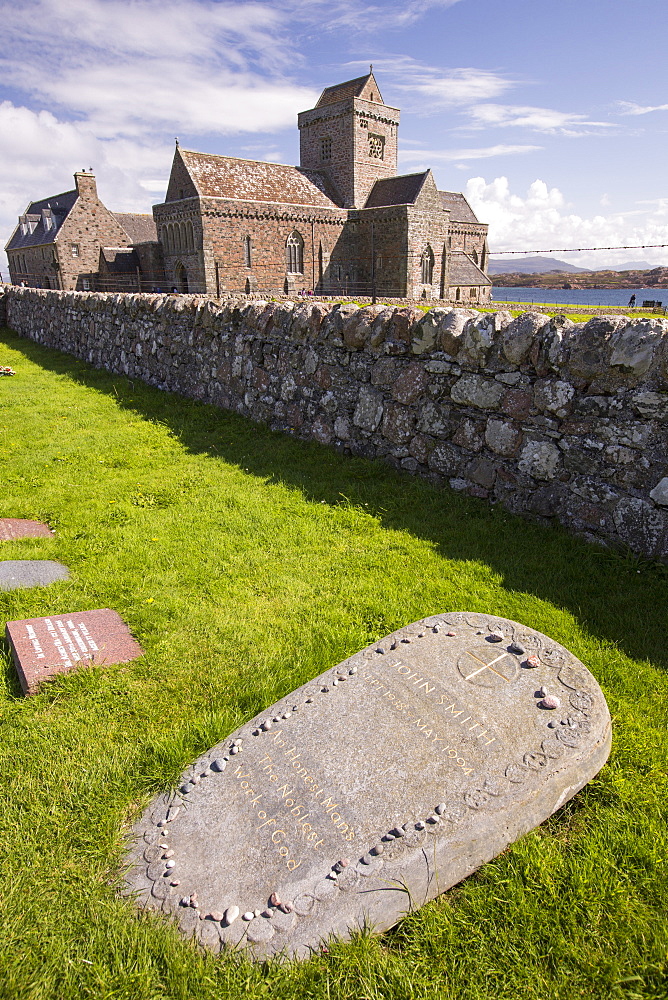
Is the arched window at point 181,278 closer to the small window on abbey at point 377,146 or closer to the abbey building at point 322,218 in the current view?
the abbey building at point 322,218

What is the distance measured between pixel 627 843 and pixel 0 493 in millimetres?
6829

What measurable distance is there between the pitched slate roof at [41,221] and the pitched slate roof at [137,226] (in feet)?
13.9

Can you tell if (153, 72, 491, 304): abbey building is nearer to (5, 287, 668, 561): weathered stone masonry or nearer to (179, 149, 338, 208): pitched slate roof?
(179, 149, 338, 208): pitched slate roof

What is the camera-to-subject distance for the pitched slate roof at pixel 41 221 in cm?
4953

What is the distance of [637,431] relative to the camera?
477cm

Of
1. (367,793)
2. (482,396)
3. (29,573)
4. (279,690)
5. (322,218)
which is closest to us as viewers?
(367,793)

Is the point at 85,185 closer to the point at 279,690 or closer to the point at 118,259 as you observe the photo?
the point at 118,259

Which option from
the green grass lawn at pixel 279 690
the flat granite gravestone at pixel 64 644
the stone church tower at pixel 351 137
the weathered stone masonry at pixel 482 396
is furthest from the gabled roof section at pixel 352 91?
the flat granite gravestone at pixel 64 644

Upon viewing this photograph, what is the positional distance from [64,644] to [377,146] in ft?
181

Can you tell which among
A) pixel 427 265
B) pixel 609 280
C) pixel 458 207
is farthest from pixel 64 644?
pixel 609 280

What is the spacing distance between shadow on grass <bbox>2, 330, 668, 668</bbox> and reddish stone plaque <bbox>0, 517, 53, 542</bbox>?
8.15 ft

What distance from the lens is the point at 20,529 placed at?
586 centimetres

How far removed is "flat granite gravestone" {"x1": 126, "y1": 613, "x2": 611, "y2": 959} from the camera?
2.36 m

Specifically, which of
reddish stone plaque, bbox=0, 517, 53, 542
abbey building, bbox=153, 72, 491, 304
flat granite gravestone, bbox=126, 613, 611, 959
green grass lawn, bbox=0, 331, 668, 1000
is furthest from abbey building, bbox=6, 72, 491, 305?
flat granite gravestone, bbox=126, 613, 611, 959
